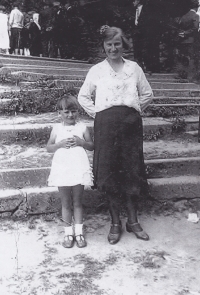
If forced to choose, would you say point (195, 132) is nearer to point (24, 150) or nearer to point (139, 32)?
point (24, 150)

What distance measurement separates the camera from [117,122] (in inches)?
154

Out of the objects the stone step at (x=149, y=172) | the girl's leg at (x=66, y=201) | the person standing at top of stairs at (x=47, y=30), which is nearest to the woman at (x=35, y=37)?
the person standing at top of stairs at (x=47, y=30)

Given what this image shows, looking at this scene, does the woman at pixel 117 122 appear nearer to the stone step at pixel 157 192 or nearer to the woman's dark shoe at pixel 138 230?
the woman's dark shoe at pixel 138 230

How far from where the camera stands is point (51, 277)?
134 inches

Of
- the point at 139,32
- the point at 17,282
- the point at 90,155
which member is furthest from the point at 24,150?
the point at 139,32

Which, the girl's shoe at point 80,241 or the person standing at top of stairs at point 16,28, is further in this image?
the person standing at top of stairs at point 16,28

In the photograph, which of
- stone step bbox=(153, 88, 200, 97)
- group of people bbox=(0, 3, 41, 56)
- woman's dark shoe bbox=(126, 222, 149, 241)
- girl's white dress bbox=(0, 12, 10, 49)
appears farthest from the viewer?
group of people bbox=(0, 3, 41, 56)

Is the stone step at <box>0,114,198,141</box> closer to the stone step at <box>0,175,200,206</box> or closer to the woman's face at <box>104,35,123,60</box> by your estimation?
the stone step at <box>0,175,200,206</box>

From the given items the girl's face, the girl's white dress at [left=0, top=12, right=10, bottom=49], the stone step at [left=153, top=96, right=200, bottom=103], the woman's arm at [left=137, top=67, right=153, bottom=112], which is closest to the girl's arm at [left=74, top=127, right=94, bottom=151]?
the girl's face

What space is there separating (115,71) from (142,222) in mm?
1563

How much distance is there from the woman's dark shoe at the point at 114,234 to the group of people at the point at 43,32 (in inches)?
376

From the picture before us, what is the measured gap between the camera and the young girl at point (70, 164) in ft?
12.7

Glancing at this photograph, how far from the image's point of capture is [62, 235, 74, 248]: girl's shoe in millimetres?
3871

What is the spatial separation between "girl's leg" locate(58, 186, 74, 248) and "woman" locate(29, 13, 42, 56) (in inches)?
458
